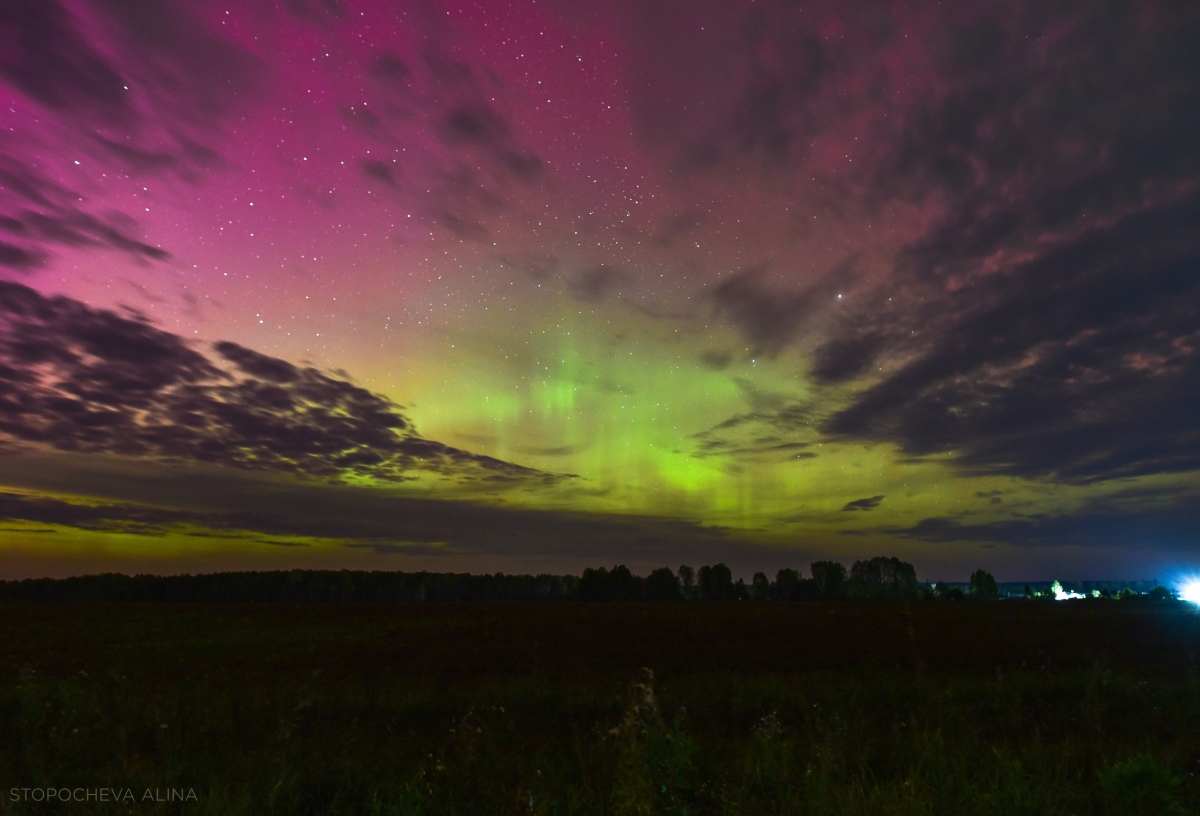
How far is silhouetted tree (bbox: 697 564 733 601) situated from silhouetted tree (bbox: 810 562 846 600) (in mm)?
25910

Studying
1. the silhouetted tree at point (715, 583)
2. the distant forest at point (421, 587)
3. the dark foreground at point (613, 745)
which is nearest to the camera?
the dark foreground at point (613, 745)

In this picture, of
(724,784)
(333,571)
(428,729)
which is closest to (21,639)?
(428,729)

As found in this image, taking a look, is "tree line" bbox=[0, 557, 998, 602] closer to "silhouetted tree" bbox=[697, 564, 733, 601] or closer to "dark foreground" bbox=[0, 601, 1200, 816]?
"silhouetted tree" bbox=[697, 564, 733, 601]

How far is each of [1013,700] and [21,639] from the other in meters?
56.0

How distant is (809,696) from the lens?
1355 cm

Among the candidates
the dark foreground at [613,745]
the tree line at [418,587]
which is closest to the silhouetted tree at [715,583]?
the tree line at [418,587]

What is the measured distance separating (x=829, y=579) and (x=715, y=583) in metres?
35.4

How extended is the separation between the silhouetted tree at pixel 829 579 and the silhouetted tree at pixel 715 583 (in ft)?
85.0

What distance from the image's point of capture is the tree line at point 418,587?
526 ft

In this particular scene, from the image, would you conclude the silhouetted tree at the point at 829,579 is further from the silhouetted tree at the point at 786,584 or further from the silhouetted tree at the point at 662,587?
the silhouetted tree at the point at 662,587

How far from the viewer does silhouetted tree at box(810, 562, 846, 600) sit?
19012 centimetres

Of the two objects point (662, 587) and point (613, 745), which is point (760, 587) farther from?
point (613, 745)

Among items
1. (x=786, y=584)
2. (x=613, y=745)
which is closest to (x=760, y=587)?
(x=786, y=584)

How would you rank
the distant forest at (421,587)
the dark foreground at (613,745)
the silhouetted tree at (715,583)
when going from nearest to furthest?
the dark foreground at (613,745), the distant forest at (421,587), the silhouetted tree at (715,583)
